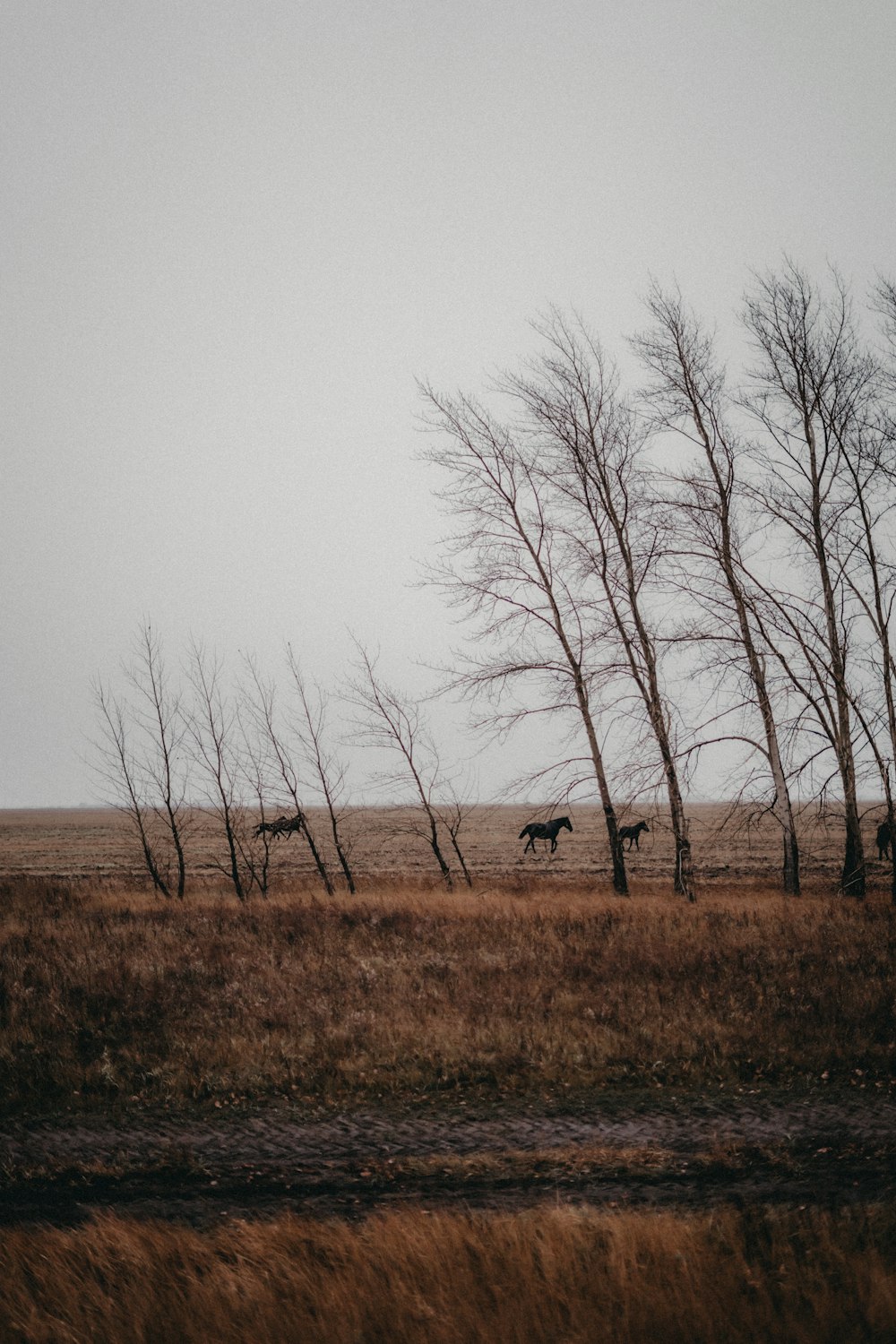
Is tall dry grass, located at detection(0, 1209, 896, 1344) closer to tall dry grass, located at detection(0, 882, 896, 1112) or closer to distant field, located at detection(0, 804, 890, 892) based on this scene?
tall dry grass, located at detection(0, 882, 896, 1112)

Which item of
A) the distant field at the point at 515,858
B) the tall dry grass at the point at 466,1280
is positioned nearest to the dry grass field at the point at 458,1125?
the tall dry grass at the point at 466,1280

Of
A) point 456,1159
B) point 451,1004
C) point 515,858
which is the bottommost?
point 515,858

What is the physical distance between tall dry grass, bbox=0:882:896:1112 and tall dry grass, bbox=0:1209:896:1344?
253 cm

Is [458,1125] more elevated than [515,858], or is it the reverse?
[458,1125]

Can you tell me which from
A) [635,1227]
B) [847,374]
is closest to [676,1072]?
[635,1227]

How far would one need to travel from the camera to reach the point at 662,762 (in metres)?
13.0

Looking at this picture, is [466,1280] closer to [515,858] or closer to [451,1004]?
[451,1004]

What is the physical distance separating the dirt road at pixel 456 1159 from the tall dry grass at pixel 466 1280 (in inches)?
18.1

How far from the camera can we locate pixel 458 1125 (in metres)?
5.82

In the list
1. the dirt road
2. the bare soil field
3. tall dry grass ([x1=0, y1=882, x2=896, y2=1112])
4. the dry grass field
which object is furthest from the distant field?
the dirt road

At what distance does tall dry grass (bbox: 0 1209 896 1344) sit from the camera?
3.27 m

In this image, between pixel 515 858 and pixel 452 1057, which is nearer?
pixel 452 1057

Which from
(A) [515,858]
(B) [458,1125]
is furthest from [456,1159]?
(A) [515,858]

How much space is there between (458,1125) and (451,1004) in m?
2.80
